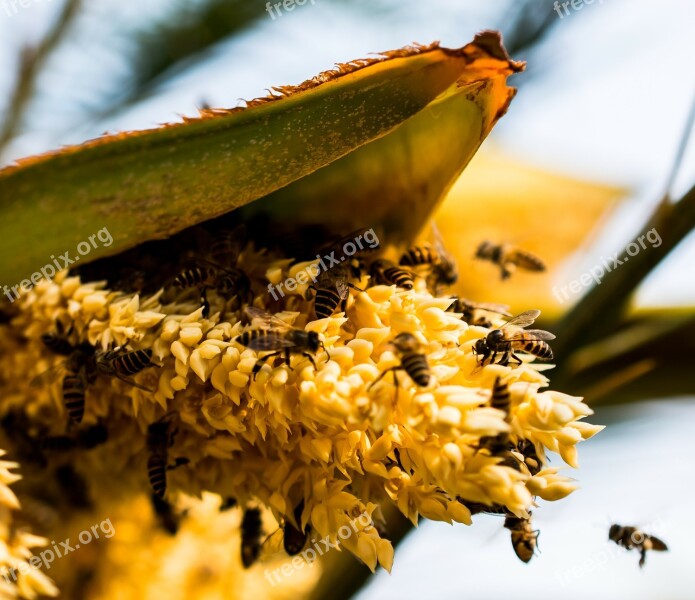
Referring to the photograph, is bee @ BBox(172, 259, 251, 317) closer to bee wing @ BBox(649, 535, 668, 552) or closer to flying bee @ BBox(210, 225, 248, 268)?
flying bee @ BBox(210, 225, 248, 268)

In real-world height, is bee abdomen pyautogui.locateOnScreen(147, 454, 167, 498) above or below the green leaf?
below

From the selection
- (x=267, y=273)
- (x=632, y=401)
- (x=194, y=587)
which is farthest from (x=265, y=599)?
(x=267, y=273)

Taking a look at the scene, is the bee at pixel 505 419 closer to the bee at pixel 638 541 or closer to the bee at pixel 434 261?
the bee at pixel 434 261

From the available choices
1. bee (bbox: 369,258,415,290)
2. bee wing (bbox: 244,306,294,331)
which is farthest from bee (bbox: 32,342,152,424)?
bee (bbox: 369,258,415,290)

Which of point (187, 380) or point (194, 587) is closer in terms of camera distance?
point (187, 380)

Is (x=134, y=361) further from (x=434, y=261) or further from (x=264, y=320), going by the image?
(x=434, y=261)

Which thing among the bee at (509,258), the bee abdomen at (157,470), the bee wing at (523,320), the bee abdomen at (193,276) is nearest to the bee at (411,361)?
the bee wing at (523,320)

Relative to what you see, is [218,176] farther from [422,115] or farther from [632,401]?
[632,401]
